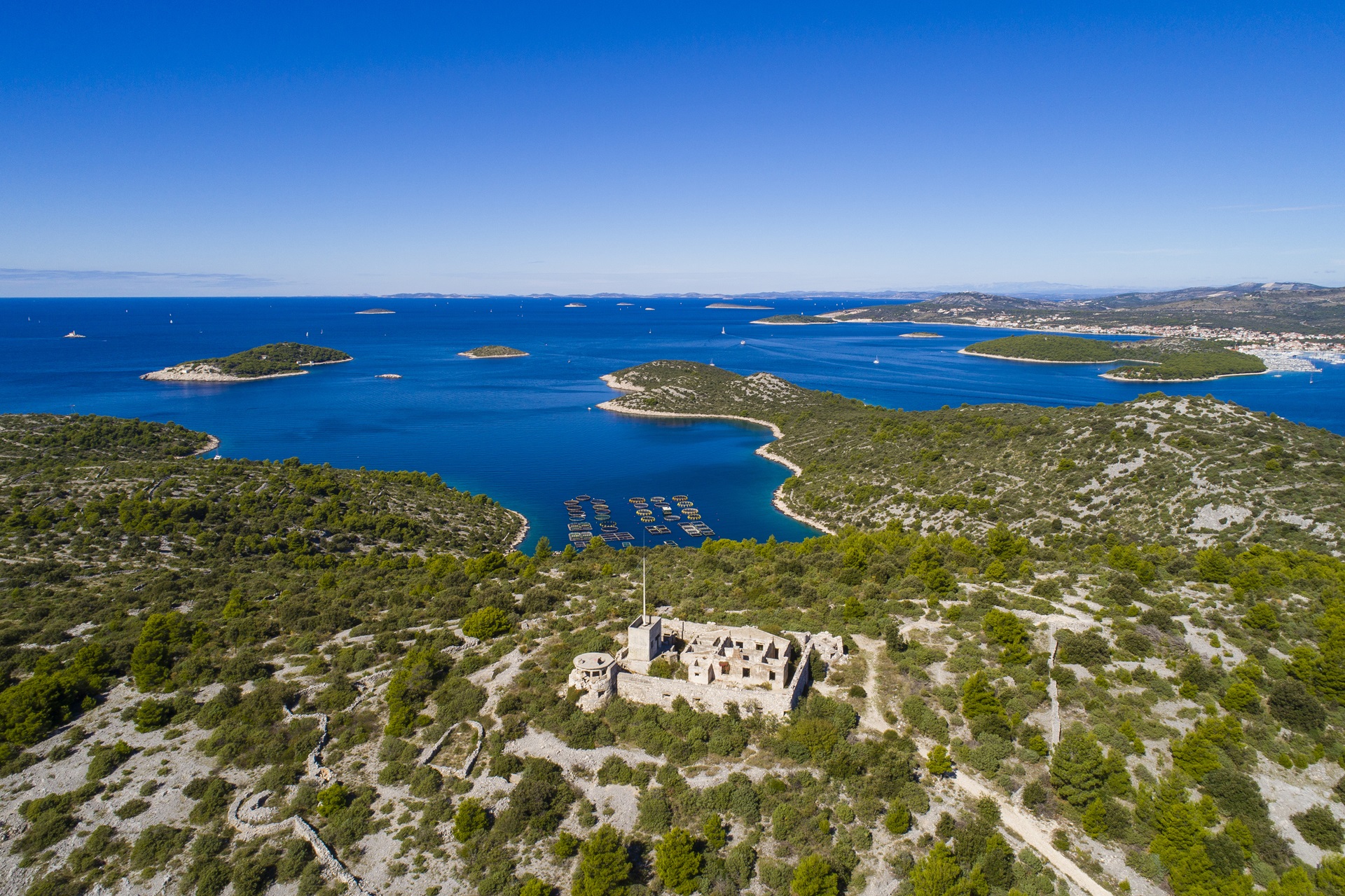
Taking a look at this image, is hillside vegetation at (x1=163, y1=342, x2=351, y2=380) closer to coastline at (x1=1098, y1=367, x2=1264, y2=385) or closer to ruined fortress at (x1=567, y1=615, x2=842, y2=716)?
ruined fortress at (x1=567, y1=615, x2=842, y2=716)

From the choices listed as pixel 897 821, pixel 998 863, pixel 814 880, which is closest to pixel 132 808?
pixel 814 880

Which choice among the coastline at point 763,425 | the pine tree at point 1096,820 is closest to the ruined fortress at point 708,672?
the pine tree at point 1096,820

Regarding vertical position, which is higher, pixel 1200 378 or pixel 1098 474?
pixel 1098 474

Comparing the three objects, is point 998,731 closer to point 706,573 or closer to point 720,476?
point 706,573

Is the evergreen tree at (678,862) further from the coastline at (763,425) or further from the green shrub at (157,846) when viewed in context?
the coastline at (763,425)

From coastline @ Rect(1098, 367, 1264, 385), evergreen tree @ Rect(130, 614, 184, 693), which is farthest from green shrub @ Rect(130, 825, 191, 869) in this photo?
coastline @ Rect(1098, 367, 1264, 385)

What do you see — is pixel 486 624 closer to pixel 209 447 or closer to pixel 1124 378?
pixel 209 447
